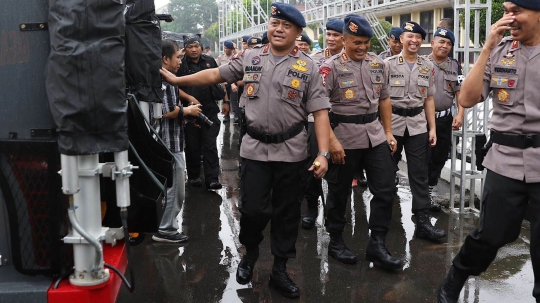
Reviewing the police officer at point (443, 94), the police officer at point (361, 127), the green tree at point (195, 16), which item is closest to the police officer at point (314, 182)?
the police officer at point (361, 127)

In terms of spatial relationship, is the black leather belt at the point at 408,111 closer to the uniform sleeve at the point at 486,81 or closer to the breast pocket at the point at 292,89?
the breast pocket at the point at 292,89

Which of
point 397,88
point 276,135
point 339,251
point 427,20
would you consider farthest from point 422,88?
point 427,20

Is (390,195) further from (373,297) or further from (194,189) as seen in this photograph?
(194,189)

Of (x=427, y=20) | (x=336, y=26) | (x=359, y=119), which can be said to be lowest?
(x=359, y=119)

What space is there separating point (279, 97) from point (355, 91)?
103 cm

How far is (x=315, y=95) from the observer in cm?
445

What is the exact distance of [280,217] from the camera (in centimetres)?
457

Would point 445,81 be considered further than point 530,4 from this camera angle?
Yes

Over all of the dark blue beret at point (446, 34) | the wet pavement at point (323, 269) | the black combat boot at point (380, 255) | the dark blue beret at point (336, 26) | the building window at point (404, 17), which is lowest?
the wet pavement at point (323, 269)

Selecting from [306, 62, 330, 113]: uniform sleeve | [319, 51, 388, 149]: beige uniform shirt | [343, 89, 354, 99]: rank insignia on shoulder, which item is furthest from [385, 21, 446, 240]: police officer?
[306, 62, 330, 113]: uniform sleeve

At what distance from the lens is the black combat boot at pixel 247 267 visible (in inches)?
186

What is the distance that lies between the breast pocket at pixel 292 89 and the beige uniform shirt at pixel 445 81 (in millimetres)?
3031

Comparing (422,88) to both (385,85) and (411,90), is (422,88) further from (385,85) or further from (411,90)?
(385,85)

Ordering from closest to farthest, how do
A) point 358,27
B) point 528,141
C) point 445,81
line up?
point 528,141, point 358,27, point 445,81
